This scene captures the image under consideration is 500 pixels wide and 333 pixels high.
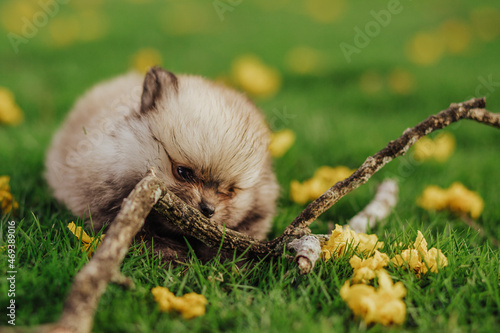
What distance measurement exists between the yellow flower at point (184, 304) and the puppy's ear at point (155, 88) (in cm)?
117

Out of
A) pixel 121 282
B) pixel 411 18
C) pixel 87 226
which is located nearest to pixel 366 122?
pixel 87 226

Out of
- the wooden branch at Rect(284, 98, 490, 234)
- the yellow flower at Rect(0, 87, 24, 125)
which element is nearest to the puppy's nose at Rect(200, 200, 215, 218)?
the wooden branch at Rect(284, 98, 490, 234)

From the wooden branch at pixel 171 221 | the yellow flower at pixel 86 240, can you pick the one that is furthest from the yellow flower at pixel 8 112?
the wooden branch at pixel 171 221

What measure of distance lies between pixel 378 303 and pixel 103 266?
102 cm

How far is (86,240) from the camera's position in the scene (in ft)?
7.20

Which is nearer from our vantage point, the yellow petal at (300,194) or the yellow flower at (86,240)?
the yellow flower at (86,240)

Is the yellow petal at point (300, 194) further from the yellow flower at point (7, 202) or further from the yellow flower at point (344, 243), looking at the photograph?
the yellow flower at point (7, 202)

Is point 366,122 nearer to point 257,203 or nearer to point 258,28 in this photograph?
point 257,203

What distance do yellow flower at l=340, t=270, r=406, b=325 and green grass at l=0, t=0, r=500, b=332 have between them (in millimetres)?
60

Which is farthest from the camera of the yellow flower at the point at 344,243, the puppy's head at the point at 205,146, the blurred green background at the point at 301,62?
the blurred green background at the point at 301,62

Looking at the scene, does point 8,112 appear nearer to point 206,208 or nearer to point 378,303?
point 206,208

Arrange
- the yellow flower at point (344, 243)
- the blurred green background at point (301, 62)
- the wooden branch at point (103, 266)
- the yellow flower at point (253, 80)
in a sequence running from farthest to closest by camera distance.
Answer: the yellow flower at point (253, 80) < the blurred green background at point (301, 62) < the yellow flower at point (344, 243) < the wooden branch at point (103, 266)

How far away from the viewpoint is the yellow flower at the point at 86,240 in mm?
2132

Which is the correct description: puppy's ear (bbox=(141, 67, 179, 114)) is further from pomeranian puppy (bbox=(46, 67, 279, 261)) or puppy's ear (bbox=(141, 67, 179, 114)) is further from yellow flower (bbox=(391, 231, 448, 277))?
yellow flower (bbox=(391, 231, 448, 277))
